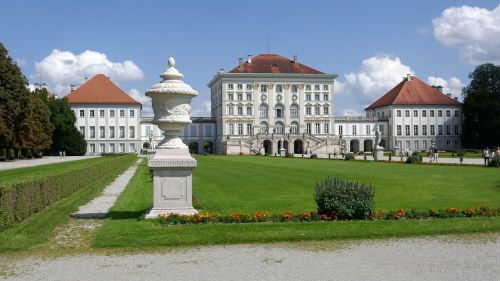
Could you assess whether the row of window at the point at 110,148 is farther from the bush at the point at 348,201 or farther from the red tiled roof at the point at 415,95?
the bush at the point at 348,201

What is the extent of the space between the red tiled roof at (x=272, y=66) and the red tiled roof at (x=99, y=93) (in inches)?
717

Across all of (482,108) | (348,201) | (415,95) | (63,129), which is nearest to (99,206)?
(348,201)

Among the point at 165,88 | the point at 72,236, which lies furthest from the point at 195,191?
the point at 72,236

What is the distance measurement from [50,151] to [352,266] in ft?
240

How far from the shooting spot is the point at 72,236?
29.8 ft

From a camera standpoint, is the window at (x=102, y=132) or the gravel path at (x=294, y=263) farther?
the window at (x=102, y=132)

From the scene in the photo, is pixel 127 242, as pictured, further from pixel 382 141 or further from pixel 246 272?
pixel 382 141

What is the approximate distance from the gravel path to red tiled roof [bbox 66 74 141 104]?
80710mm

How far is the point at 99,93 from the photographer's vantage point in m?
86.7

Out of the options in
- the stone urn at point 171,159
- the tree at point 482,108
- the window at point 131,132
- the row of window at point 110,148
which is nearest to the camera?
the stone urn at point 171,159

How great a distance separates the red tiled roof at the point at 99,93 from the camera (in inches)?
3371

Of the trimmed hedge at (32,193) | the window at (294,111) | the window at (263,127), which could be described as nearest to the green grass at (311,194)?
the trimmed hedge at (32,193)

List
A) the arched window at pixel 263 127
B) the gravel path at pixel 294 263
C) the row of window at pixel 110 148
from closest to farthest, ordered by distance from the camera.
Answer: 1. the gravel path at pixel 294 263
2. the row of window at pixel 110 148
3. the arched window at pixel 263 127

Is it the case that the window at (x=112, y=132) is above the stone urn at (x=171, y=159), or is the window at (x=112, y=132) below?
above
